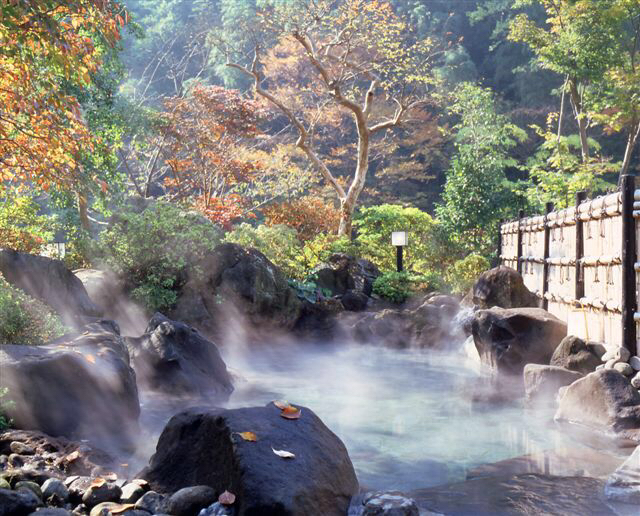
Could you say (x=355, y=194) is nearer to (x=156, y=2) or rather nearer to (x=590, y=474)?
(x=590, y=474)

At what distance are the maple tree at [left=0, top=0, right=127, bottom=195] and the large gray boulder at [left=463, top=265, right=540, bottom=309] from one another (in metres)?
7.67

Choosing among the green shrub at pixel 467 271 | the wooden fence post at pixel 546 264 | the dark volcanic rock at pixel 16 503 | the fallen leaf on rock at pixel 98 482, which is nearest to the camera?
the dark volcanic rock at pixel 16 503

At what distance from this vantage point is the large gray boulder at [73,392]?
554cm

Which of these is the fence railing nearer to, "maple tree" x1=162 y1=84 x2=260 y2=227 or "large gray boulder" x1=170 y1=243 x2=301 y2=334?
"large gray boulder" x1=170 y1=243 x2=301 y2=334

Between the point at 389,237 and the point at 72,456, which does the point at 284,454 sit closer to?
the point at 72,456

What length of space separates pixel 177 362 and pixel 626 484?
17.2ft

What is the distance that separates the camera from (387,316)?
14.0 m

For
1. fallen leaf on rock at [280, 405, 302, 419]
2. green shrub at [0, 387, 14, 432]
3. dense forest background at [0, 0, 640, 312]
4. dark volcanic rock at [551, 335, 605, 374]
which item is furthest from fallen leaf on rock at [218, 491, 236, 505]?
dark volcanic rock at [551, 335, 605, 374]

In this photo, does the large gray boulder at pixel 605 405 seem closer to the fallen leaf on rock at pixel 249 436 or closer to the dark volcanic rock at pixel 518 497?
the dark volcanic rock at pixel 518 497

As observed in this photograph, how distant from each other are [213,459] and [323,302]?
409 inches

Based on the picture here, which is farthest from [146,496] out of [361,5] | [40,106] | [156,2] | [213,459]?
[156,2]

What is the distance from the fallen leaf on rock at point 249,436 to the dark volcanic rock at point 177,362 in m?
3.89

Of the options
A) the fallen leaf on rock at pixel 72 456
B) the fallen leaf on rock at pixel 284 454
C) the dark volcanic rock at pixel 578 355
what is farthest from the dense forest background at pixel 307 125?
the dark volcanic rock at pixel 578 355

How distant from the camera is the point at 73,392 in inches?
232
